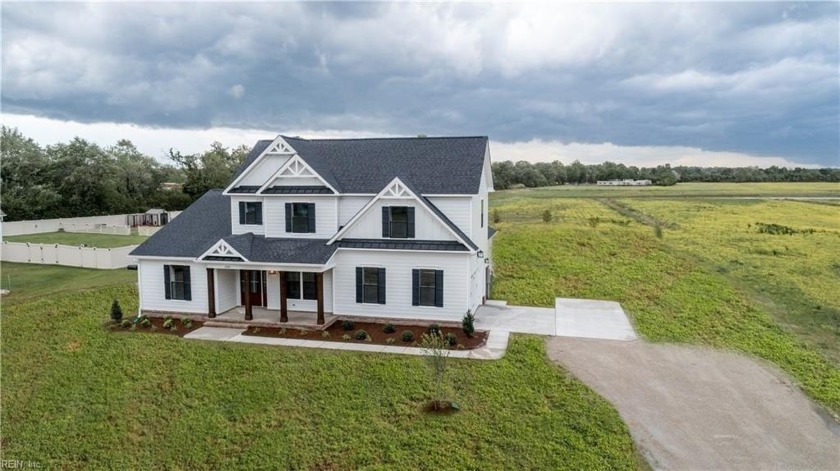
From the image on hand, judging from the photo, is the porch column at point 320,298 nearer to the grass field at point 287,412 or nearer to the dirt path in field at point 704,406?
the grass field at point 287,412

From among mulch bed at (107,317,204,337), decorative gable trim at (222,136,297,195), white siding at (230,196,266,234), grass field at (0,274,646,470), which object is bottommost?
grass field at (0,274,646,470)

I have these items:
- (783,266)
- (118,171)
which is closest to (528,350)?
(783,266)

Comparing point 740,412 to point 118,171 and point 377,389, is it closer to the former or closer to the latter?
point 377,389

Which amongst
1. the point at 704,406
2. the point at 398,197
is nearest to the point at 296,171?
the point at 398,197

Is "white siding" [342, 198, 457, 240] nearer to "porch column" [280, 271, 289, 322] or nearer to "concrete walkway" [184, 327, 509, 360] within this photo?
"porch column" [280, 271, 289, 322]

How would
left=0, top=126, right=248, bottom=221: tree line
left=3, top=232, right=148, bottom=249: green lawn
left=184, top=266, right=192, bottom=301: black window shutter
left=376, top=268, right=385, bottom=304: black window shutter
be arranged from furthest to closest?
left=0, top=126, right=248, bottom=221: tree line, left=3, top=232, right=148, bottom=249: green lawn, left=184, top=266, right=192, bottom=301: black window shutter, left=376, top=268, right=385, bottom=304: black window shutter

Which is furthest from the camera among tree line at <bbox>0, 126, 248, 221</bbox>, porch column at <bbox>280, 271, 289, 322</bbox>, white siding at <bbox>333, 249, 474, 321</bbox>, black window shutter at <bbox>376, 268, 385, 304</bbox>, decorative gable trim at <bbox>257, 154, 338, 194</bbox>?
tree line at <bbox>0, 126, 248, 221</bbox>

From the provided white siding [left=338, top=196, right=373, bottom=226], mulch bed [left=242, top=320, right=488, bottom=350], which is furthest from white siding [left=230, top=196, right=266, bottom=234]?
mulch bed [left=242, top=320, right=488, bottom=350]
